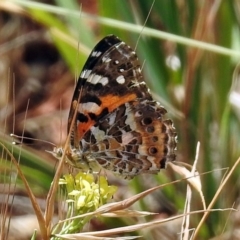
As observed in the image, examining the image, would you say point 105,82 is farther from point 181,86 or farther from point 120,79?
point 181,86

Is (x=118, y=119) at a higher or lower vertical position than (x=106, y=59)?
lower

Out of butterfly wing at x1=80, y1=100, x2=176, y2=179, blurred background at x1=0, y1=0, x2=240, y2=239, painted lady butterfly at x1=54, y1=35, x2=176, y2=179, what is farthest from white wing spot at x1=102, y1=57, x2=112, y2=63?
blurred background at x1=0, y1=0, x2=240, y2=239

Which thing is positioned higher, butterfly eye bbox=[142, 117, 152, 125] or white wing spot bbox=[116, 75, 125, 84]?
white wing spot bbox=[116, 75, 125, 84]

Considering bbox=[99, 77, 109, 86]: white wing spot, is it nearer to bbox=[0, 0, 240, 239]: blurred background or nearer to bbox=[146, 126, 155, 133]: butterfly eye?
bbox=[146, 126, 155, 133]: butterfly eye

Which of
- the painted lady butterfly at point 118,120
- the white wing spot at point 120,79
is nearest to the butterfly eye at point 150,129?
the painted lady butterfly at point 118,120

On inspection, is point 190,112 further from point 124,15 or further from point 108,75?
point 108,75

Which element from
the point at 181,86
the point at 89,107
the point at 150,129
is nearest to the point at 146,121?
the point at 150,129

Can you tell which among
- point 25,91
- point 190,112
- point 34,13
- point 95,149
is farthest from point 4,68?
point 95,149

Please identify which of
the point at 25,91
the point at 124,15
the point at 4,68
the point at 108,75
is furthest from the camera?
the point at 25,91
